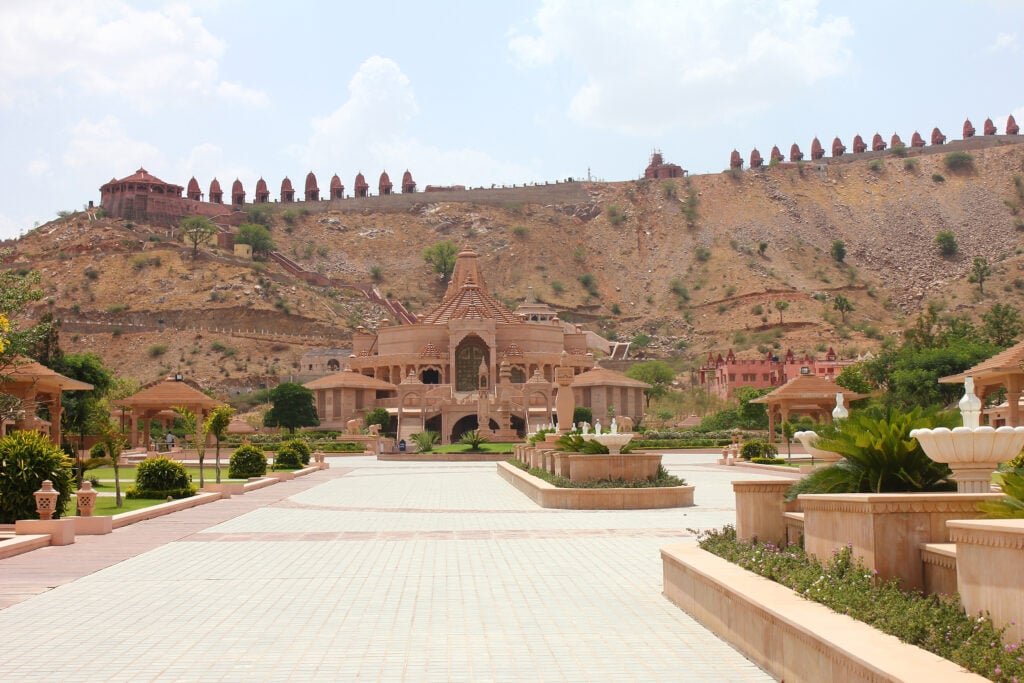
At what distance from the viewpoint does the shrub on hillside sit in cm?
2245

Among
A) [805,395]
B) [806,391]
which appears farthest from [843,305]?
[805,395]

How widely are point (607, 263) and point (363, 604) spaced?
378 ft

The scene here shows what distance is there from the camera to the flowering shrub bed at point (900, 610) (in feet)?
15.9

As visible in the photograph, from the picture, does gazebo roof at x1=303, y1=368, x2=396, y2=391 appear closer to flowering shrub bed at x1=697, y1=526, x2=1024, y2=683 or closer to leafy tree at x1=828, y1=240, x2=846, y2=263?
flowering shrub bed at x1=697, y1=526, x2=1024, y2=683

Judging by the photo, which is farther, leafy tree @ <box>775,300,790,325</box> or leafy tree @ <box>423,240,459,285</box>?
leafy tree @ <box>423,240,459,285</box>

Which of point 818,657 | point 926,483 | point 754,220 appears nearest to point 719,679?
point 818,657

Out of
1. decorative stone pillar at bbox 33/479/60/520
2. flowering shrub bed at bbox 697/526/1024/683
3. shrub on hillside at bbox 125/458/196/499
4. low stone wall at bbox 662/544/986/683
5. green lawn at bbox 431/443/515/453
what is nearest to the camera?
flowering shrub bed at bbox 697/526/1024/683

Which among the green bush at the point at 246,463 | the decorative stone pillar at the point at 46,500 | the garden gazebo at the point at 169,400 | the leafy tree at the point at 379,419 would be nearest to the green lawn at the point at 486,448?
the garden gazebo at the point at 169,400

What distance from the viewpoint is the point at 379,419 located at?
6291cm

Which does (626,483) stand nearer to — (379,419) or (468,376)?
(379,419)

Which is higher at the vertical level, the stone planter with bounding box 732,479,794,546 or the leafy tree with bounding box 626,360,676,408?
the leafy tree with bounding box 626,360,676,408

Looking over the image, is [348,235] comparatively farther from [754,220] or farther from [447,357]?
[447,357]

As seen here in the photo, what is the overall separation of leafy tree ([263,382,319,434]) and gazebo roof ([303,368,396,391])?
1.90 m

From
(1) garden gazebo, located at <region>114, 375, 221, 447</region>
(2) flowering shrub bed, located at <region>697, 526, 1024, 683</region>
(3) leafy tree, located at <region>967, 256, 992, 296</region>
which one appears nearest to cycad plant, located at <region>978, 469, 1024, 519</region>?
(2) flowering shrub bed, located at <region>697, 526, 1024, 683</region>
